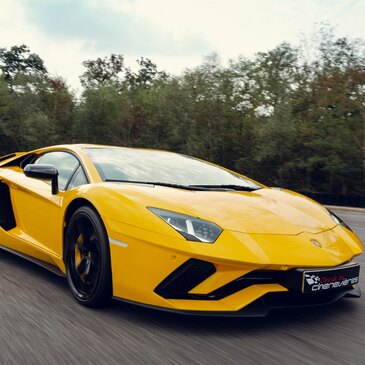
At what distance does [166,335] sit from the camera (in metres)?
2.72

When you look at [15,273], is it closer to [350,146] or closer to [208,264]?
[208,264]

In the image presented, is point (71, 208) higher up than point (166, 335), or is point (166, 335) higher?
point (71, 208)

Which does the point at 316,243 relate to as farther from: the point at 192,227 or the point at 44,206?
the point at 44,206

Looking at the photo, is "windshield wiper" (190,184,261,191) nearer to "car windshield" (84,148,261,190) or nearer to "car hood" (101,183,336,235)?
"car windshield" (84,148,261,190)

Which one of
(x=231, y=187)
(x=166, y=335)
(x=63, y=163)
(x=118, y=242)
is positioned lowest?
(x=166, y=335)

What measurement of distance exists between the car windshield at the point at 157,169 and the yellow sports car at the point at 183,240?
0.05 ft

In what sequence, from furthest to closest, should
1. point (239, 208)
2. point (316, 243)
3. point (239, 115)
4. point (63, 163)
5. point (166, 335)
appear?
point (239, 115)
point (63, 163)
point (239, 208)
point (316, 243)
point (166, 335)

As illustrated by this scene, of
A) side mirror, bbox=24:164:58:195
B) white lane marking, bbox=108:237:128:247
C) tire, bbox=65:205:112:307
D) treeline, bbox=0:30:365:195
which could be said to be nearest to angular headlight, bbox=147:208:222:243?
white lane marking, bbox=108:237:128:247

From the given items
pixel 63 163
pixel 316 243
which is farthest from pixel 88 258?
pixel 316 243

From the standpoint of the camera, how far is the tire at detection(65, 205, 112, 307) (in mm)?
3119

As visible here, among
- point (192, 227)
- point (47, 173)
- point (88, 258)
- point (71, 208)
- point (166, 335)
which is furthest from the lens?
point (47, 173)

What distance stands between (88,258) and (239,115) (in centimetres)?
3072

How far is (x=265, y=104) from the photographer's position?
103 feet

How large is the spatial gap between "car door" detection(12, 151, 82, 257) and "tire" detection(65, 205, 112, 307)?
0.23m
